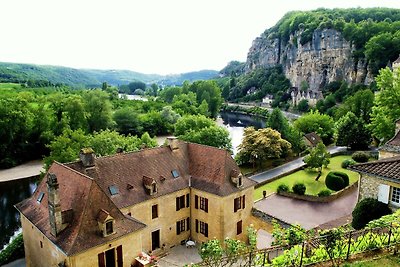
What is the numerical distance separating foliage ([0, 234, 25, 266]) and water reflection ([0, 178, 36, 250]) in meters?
5.21

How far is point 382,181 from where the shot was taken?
19.3m

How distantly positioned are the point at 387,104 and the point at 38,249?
4121 centimetres

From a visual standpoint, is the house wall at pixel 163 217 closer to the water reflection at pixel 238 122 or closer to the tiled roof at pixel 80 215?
the tiled roof at pixel 80 215

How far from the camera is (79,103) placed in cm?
6500

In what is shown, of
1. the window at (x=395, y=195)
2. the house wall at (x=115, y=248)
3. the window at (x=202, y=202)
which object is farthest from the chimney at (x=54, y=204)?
the window at (x=395, y=195)

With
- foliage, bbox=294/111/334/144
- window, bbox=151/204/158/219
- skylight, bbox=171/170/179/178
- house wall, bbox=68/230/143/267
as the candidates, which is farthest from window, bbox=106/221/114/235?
foliage, bbox=294/111/334/144

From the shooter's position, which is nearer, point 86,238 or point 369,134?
point 86,238

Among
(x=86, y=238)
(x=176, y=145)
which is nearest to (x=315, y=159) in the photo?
(x=176, y=145)

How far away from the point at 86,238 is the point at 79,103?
5060cm

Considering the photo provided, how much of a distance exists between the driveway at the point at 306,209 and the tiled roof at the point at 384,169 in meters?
12.0

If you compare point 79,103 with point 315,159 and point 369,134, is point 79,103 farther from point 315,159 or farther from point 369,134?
point 369,134

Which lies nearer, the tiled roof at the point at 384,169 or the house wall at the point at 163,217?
the tiled roof at the point at 384,169

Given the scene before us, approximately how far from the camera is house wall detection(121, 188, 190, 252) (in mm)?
25312

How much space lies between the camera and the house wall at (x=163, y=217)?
2531 cm
